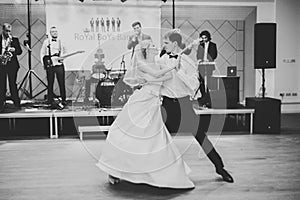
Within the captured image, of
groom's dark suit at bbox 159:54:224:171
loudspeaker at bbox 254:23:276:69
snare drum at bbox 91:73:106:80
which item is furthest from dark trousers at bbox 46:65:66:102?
groom's dark suit at bbox 159:54:224:171

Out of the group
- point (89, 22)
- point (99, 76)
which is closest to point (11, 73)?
point (99, 76)

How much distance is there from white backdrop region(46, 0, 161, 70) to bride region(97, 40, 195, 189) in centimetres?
452

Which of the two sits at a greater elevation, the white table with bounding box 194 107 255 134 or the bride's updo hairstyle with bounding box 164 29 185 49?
the bride's updo hairstyle with bounding box 164 29 185 49

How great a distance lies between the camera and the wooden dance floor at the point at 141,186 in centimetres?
367

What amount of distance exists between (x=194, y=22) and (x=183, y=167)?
612cm

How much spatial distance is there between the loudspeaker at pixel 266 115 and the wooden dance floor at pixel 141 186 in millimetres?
393

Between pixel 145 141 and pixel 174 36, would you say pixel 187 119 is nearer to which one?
pixel 145 141

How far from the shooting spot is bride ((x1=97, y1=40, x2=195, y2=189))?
3668 mm

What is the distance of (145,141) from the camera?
12.1 ft

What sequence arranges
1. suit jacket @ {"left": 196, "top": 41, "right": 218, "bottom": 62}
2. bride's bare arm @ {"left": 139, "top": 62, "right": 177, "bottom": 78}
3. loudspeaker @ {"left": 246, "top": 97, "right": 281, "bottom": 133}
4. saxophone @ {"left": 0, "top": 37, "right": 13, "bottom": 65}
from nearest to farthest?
bride's bare arm @ {"left": 139, "top": 62, "right": 177, "bottom": 78}
loudspeaker @ {"left": 246, "top": 97, "right": 281, "bottom": 133}
saxophone @ {"left": 0, "top": 37, "right": 13, "bottom": 65}
suit jacket @ {"left": 196, "top": 41, "right": 218, "bottom": 62}

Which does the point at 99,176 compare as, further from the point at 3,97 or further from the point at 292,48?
the point at 292,48

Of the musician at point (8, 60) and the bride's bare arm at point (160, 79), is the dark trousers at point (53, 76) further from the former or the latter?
the bride's bare arm at point (160, 79)

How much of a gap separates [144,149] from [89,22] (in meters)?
5.32

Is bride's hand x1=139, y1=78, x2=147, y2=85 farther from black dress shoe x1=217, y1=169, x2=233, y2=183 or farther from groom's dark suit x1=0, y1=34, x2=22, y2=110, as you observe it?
groom's dark suit x1=0, y1=34, x2=22, y2=110
